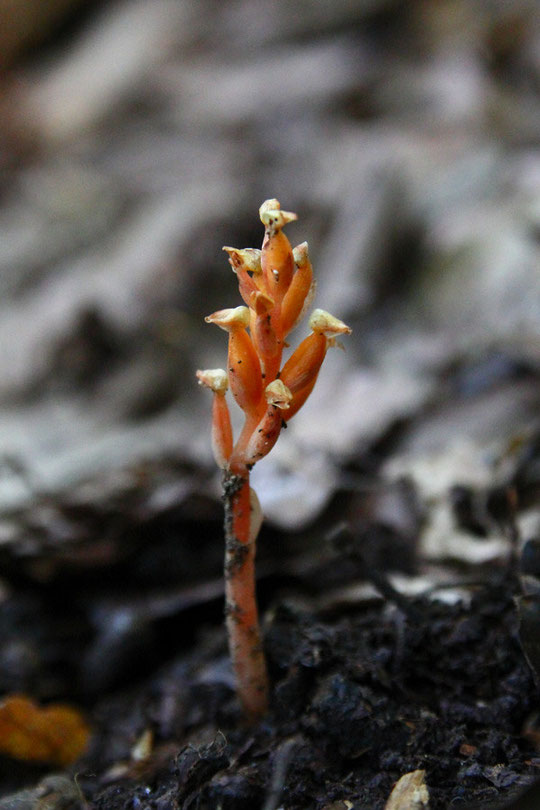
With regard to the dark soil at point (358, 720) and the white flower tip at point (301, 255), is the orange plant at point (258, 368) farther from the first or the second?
the dark soil at point (358, 720)

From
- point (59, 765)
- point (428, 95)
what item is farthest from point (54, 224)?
point (59, 765)

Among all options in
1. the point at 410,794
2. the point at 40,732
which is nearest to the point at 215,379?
the point at 410,794

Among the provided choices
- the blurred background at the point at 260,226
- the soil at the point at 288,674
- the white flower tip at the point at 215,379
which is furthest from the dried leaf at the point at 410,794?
the blurred background at the point at 260,226

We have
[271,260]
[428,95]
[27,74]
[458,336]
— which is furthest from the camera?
[27,74]

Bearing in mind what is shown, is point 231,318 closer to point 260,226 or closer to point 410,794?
point 410,794

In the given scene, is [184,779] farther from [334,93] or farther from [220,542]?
[334,93]
